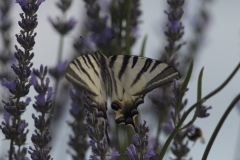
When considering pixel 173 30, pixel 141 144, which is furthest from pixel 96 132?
pixel 173 30

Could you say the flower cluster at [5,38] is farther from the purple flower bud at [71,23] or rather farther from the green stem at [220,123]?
the green stem at [220,123]

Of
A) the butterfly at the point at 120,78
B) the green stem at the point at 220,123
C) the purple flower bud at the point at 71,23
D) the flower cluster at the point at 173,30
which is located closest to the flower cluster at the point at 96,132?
the butterfly at the point at 120,78

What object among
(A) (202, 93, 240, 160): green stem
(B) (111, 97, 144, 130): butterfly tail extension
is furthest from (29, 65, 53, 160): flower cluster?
(A) (202, 93, 240, 160): green stem

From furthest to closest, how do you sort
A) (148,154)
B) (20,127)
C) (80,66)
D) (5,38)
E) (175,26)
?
1. (5,38)
2. (175,26)
3. (80,66)
4. (20,127)
5. (148,154)

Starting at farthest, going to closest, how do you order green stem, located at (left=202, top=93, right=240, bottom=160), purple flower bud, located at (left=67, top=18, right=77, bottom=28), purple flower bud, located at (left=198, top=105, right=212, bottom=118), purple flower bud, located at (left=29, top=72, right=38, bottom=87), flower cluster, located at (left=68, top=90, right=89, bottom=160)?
purple flower bud, located at (left=67, top=18, right=77, bottom=28) → flower cluster, located at (left=68, top=90, right=89, bottom=160) → purple flower bud, located at (left=29, top=72, right=38, bottom=87) → purple flower bud, located at (left=198, top=105, right=212, bottom=118) → green stem, located at (left=202, top=93, right=240, bottom=160)

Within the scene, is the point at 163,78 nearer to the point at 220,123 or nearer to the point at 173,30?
the point at 220,123

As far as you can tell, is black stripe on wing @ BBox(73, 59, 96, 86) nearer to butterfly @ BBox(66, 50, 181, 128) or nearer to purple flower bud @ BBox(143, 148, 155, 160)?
butterfly @ BBox(66, 50, 181, 128)

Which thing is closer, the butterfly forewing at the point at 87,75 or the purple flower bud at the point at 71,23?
the butterfly forewing at the point at 87,75
